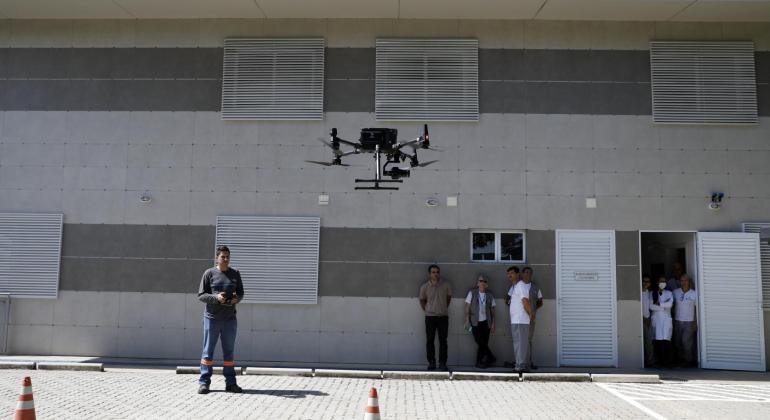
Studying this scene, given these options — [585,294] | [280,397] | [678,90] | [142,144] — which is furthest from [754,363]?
[142,144]

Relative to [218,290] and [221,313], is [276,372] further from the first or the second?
[218,290]

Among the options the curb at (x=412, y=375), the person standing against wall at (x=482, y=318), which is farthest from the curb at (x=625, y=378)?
the curb at (x=412, y=375)

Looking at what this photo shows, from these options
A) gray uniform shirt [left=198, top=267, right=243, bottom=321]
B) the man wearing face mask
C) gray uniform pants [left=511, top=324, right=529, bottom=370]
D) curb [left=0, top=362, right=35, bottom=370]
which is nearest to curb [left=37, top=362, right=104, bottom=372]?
curb [left=0, top=362, right=35, bottom=370]

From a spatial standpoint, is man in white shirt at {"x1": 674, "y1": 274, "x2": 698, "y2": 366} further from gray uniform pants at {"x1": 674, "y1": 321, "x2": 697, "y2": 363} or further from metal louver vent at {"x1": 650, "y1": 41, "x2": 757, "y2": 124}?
metal louver vent at {"x1": 650, "y1": 41, "x2": 757, "y2": 124}

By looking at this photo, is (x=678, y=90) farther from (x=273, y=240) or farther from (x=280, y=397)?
(x=280, y=397)

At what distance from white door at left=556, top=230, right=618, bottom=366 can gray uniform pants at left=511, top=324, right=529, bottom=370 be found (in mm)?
1160

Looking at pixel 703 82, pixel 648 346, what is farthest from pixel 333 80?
pixel 648 346

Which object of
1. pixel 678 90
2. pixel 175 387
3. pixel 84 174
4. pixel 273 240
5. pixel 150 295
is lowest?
pixel 175 387

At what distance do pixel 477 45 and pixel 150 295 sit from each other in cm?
805

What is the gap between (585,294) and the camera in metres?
12.3

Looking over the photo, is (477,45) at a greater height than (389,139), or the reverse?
(477,45)

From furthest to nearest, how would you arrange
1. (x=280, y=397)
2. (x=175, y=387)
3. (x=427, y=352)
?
(x=427, y=352)
(x=175, y=387)
(x=280, y=397)

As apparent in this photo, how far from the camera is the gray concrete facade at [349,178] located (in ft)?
40.7

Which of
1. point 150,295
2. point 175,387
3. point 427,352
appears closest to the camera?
point 175,387
